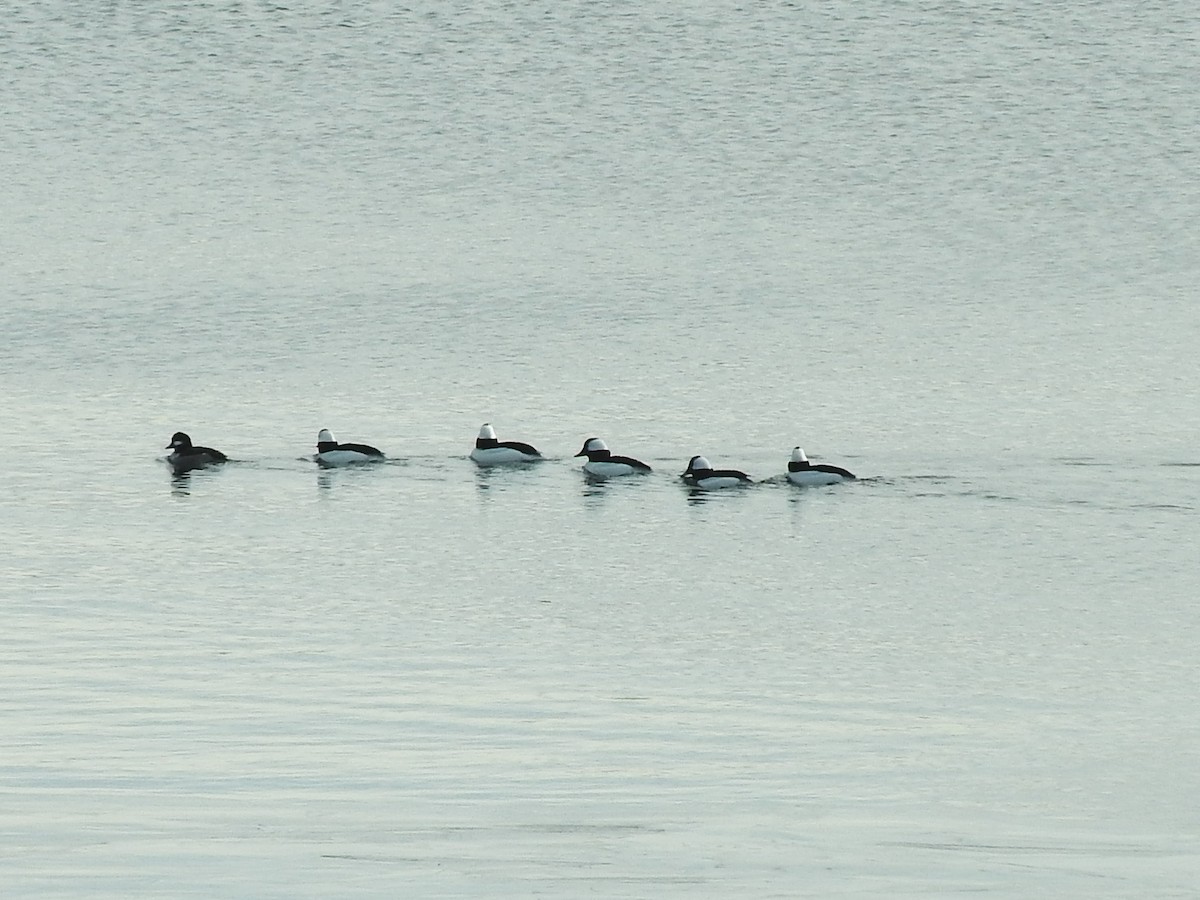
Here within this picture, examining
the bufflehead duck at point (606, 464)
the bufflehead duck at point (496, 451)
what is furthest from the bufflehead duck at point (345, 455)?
the bufflehead duck at point (606, 464)

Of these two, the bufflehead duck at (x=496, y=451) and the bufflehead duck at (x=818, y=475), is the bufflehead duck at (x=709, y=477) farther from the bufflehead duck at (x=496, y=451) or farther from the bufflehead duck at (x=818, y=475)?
the bufflehead duck at (x=496, y=451)

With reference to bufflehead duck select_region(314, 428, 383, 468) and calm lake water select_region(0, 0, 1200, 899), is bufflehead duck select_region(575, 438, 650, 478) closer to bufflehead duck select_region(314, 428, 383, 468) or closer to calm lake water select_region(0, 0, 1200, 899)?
calm lake water select_region(0, 0, 1200, 899)

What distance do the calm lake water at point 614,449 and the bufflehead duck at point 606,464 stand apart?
39cm

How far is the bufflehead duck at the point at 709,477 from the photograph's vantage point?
32969 mm

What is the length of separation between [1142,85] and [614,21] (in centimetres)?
2026

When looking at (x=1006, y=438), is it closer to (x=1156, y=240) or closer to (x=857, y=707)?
(x=857, y=707)

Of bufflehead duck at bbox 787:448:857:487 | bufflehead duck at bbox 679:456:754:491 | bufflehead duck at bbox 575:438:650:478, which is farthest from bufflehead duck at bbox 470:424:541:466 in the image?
bufflehead duck at bbox 787:448:857:487

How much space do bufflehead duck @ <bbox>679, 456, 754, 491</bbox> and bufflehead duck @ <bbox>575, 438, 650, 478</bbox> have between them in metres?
0.82

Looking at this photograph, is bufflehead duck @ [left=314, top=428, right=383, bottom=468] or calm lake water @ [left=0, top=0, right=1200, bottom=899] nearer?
calm lake water @ [left=0, top=0, right=1200, bottom=899]

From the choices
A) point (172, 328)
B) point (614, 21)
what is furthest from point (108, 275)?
point (614, 21)

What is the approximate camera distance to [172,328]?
4862cm

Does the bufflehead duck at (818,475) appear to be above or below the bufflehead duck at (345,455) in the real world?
below

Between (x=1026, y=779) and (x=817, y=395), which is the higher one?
(x=817, y=395)

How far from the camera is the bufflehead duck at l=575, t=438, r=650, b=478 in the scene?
33.9 m
